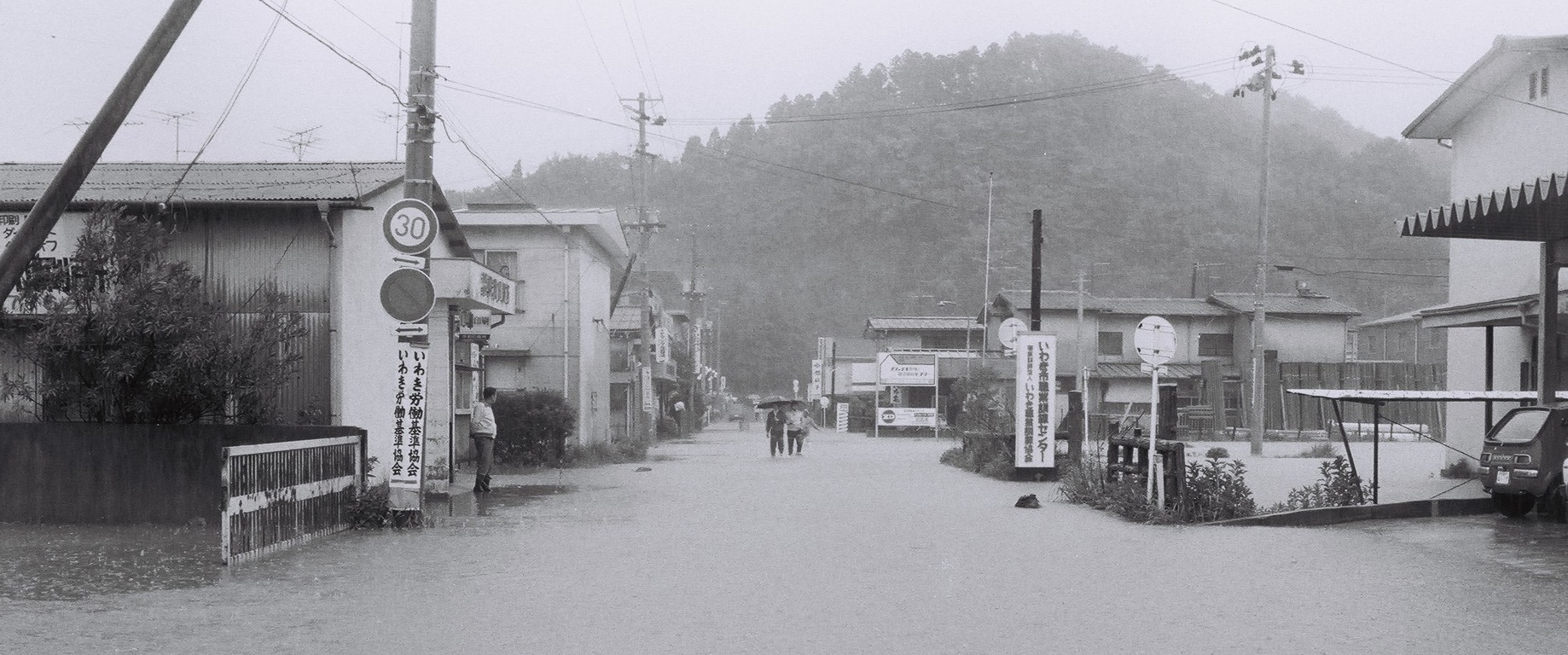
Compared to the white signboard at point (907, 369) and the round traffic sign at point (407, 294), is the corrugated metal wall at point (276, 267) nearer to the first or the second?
the round traffic sign at point (407, 294)

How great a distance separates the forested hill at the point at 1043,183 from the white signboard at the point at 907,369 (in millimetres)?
7853

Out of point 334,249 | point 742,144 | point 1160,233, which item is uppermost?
point 742,144

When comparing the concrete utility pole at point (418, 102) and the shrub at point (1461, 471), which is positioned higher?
the concrete utility pole at point (418, 102)

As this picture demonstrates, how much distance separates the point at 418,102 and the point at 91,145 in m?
4.66

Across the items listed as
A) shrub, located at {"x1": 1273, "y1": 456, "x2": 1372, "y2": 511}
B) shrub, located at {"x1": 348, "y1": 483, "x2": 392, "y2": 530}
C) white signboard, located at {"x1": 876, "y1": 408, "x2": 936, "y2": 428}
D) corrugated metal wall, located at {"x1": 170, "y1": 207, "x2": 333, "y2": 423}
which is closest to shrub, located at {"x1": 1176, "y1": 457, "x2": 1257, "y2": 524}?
shrub, located at {"x1": 1273, "y1": 456, "x2": 1372, "y2": 511}

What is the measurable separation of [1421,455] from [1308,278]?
47072mm

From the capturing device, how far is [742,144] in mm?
68438

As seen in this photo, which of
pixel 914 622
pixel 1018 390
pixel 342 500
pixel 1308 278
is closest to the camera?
pixel 914 622

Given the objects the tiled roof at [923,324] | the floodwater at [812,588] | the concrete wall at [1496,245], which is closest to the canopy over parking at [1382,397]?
the floodwater at [812,588]

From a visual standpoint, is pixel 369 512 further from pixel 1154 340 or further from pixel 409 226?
pixel 1154 340

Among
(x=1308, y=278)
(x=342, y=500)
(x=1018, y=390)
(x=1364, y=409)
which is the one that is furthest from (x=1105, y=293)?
(x=342, y=500)

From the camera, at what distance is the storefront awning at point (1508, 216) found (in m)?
11.5

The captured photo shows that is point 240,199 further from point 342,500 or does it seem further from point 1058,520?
point 1058,520

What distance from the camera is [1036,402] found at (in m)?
22.2
